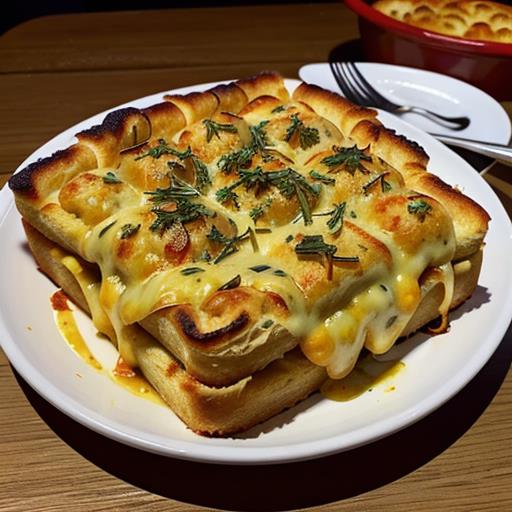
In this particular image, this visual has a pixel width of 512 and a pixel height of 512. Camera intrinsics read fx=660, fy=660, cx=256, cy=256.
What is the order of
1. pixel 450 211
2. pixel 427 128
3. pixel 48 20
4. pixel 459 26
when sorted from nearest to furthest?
pixel 450 211, pixel 427 128, pixel 459 26, pixel 48 20

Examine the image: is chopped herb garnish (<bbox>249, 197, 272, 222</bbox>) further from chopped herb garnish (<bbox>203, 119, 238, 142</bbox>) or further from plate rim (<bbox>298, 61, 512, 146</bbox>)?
plate rim (<bbox>298, 61, 512, 146</bbox>)

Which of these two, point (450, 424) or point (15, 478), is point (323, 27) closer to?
point (450, 424)

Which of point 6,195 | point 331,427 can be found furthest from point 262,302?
point 6,195

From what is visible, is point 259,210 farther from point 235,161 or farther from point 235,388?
point 235,388

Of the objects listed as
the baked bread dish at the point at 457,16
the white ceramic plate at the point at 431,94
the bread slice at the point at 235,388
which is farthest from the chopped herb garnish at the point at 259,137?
the baked bread dish at the point at 457,16

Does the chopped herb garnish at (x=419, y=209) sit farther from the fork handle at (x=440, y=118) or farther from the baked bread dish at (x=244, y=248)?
the fork handle at (x=440, y=118)

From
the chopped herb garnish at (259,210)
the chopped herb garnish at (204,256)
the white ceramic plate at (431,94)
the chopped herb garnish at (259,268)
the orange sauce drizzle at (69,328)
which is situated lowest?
the orange sauce drizzle at (69,328)
